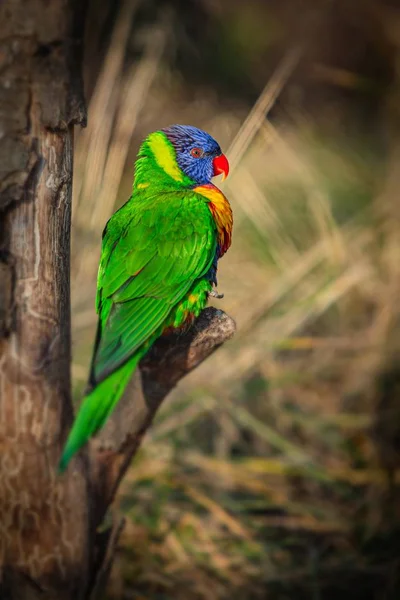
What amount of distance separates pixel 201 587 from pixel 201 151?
6.34 feet

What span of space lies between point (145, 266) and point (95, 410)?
0.45m

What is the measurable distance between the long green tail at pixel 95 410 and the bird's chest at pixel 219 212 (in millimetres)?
528

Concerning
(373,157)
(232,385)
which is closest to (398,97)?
(373,157)

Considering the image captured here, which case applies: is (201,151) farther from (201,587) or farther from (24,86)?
(201,587)

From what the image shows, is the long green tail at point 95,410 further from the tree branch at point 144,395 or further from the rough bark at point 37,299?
the tree branch at point 144,395

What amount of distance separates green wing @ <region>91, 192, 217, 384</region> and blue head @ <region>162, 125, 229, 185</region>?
135mm

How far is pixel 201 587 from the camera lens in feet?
9.57

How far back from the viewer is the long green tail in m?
1.36

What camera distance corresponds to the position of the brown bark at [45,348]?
136 cm

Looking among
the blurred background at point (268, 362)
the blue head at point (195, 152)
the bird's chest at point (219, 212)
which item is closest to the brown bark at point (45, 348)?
A: the bird's chest at point (219, 212)

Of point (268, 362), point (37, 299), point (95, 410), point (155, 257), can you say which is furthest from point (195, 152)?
point (268, 362)

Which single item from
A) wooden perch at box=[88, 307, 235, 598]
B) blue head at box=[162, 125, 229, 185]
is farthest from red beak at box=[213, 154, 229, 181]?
wooden perch at box=[88, 307, 235, 598]

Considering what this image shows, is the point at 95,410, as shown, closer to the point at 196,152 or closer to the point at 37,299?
the point at 37,299

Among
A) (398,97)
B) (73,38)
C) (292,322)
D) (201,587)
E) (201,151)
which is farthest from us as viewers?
(398,97)
